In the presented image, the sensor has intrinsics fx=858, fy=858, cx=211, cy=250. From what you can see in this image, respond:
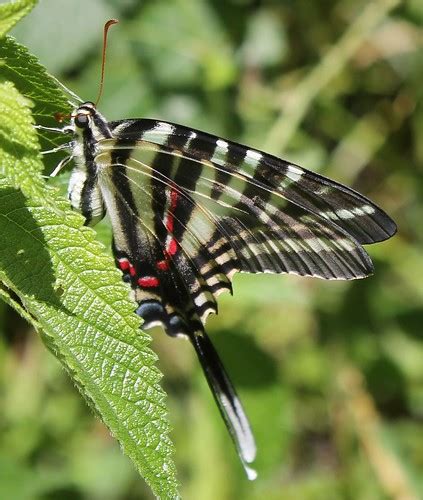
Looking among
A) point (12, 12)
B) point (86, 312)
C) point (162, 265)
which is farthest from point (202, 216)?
point (12, 12)

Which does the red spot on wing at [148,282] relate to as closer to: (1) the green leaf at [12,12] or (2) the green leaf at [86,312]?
(2) the green leaf at [86,312]

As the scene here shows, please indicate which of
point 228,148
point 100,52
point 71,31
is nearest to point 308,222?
point 228,148

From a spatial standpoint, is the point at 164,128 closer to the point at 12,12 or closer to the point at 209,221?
the point at 209,221

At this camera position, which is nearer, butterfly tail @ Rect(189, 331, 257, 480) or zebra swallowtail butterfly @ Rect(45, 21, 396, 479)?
zebra swallowtail butterfly @ Rect(45, 21, 396, 479)

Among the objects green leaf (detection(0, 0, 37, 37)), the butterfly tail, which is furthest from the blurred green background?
green leaf (detection(0, 0, 37, 37))

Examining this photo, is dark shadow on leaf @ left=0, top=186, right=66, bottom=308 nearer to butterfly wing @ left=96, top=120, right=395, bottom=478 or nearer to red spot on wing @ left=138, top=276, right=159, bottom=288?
butterfly wing @ left=96, top=120, right=395, bottom=478

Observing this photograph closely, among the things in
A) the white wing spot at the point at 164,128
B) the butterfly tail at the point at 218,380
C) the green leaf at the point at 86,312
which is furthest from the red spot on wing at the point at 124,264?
the green leaf at the point at 86,312

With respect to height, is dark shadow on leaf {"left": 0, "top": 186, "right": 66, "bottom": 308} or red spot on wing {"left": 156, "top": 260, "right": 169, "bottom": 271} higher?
dark shadow on leaf {"left": 0, "top": 186, "right": 66, "bottom": 308}
